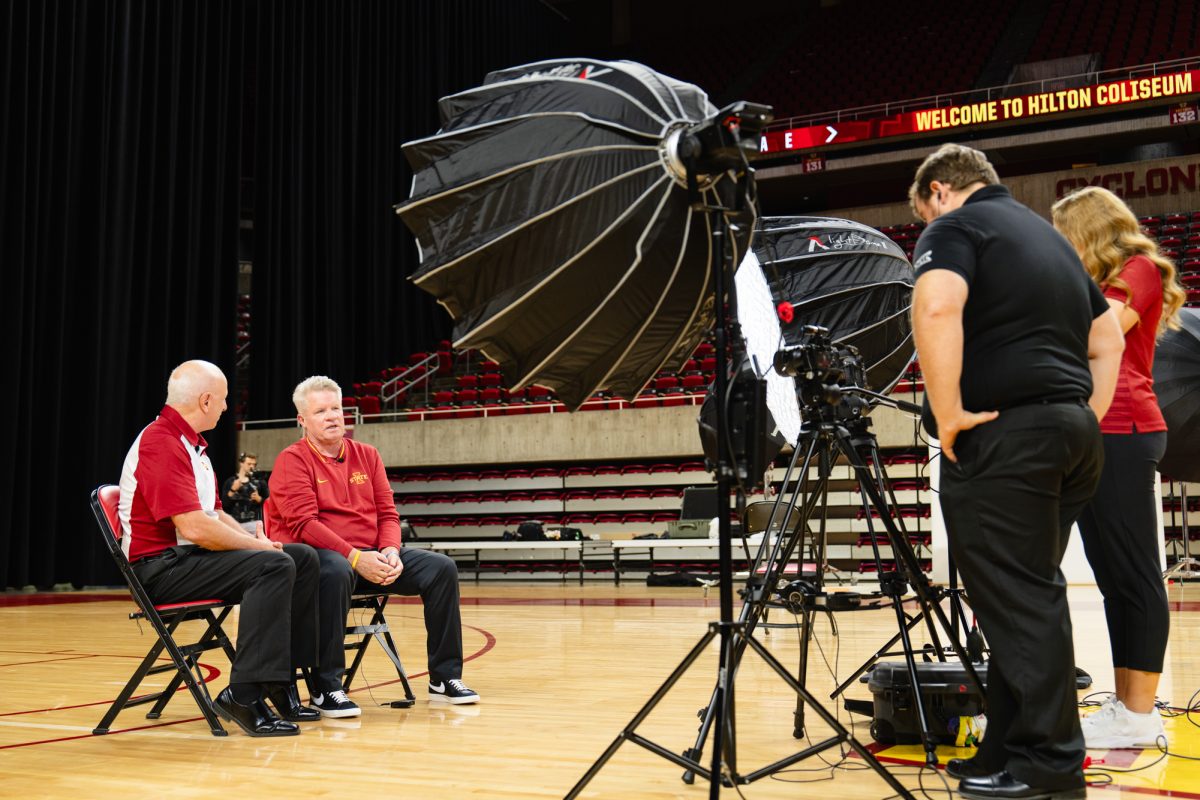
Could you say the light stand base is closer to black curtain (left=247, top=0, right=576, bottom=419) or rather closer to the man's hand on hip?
the man's hand on hip

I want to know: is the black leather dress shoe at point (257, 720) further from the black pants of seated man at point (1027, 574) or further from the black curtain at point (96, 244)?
the black curtain at point (96, 244)

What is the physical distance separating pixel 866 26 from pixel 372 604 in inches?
884

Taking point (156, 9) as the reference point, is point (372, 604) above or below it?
below

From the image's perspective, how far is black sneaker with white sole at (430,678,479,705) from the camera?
13.7 ft

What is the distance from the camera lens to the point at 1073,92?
18.3m

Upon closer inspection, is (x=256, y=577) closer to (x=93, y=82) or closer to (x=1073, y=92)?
(x=93, y=82)

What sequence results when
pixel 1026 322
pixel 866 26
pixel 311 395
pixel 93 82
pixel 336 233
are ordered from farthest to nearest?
pixel 866 26
pixel 336 233
pixel 93 82
pixel 311 395
pixel 1026 322

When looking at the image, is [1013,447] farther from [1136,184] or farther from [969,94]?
[969,94]

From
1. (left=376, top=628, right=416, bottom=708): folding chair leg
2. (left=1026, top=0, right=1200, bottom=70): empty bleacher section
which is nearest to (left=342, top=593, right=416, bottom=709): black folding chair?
(left=376, top=628, right=416, bottom=708): folding chair leg

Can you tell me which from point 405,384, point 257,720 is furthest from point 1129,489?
point 405,384

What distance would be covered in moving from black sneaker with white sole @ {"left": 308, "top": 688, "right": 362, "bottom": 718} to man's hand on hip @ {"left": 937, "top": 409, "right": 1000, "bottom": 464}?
240cm

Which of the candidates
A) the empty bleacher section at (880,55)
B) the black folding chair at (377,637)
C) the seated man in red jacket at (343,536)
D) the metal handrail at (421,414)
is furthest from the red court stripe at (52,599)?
the empty bleacher section at (880,55)

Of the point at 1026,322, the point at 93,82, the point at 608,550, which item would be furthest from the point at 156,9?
the point at 1026,322

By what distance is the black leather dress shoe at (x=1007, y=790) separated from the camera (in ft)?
7.88
